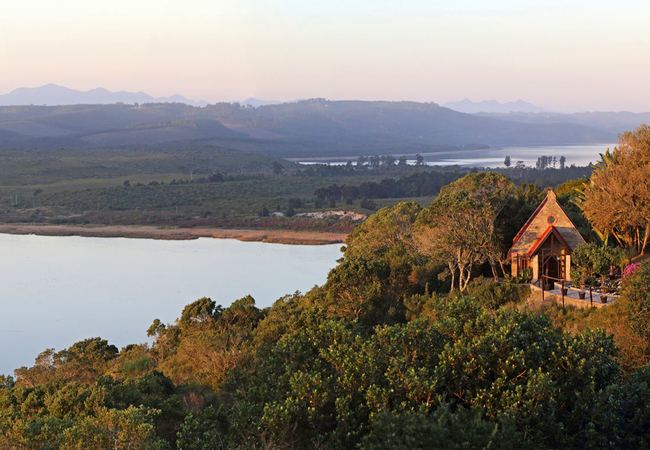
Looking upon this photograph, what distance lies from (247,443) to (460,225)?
1138 centimetres

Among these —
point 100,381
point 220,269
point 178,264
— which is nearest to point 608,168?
point 100,381

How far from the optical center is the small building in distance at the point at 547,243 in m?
17.3

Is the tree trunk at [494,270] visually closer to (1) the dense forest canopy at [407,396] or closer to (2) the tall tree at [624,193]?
(2) the tall tree at [624,193]

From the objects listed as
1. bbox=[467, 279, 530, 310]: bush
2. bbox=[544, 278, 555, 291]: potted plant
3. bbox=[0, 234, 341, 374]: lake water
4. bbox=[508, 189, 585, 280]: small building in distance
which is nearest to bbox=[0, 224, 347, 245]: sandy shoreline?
bbox=[0, 234, 341, 374]: lake water

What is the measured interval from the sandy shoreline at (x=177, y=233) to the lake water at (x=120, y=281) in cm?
167

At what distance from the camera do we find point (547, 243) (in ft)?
57.3

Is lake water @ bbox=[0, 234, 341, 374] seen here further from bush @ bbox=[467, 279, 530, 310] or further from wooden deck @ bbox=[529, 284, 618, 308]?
wooden deck @ bbox=[529, 284, 618, 308]

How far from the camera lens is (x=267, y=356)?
343 inches

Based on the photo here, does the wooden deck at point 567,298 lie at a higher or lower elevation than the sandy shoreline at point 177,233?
higher

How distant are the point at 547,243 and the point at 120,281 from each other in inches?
970

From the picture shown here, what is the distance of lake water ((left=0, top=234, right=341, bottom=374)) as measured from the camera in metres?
26.5

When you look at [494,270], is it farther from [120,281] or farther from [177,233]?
[177,233]

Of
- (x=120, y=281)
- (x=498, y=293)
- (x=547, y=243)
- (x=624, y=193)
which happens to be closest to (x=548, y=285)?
(x=547, y=243)

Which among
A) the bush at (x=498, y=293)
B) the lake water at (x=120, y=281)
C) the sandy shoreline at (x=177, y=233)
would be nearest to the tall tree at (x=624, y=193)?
the bush at (x=498, y=293)
